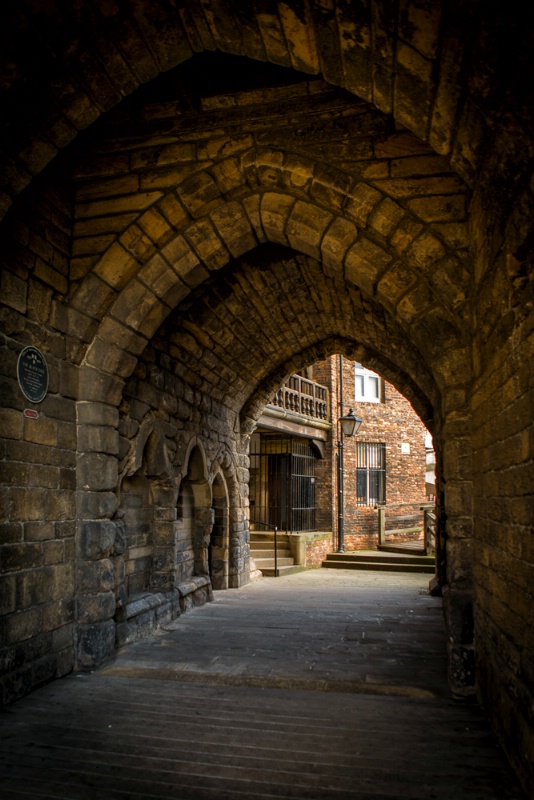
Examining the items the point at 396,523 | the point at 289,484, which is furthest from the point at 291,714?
the point at 396,523

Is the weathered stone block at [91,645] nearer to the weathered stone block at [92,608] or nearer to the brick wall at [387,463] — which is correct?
the weathered stone block at [92,608]

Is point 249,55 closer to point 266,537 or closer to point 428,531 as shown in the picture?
point 266,537

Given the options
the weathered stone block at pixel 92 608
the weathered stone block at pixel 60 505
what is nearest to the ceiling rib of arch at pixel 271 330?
the weathered stone block at pixel 60 505

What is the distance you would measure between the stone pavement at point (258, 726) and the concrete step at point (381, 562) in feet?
21.2

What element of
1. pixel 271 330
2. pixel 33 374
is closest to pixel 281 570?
pixel 271 330

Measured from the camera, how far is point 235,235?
15.7ft

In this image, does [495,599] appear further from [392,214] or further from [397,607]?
Result: [397,607]

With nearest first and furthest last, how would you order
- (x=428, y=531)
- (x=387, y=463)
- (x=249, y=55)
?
(x=249, y=55) < (x=428, y=531) < (x=387, y=463)

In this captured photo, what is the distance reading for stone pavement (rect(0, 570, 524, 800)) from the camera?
8.81ft

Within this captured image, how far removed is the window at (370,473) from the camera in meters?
16.6

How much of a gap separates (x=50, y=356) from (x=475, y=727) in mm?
3637

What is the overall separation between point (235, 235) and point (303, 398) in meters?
10.1

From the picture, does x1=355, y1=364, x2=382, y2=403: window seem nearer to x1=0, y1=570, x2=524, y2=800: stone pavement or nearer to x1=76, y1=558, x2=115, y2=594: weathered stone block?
x1=0, y1=570, x2=524, y2=800: stone pavement

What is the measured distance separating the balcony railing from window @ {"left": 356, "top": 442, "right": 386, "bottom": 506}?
193cm
